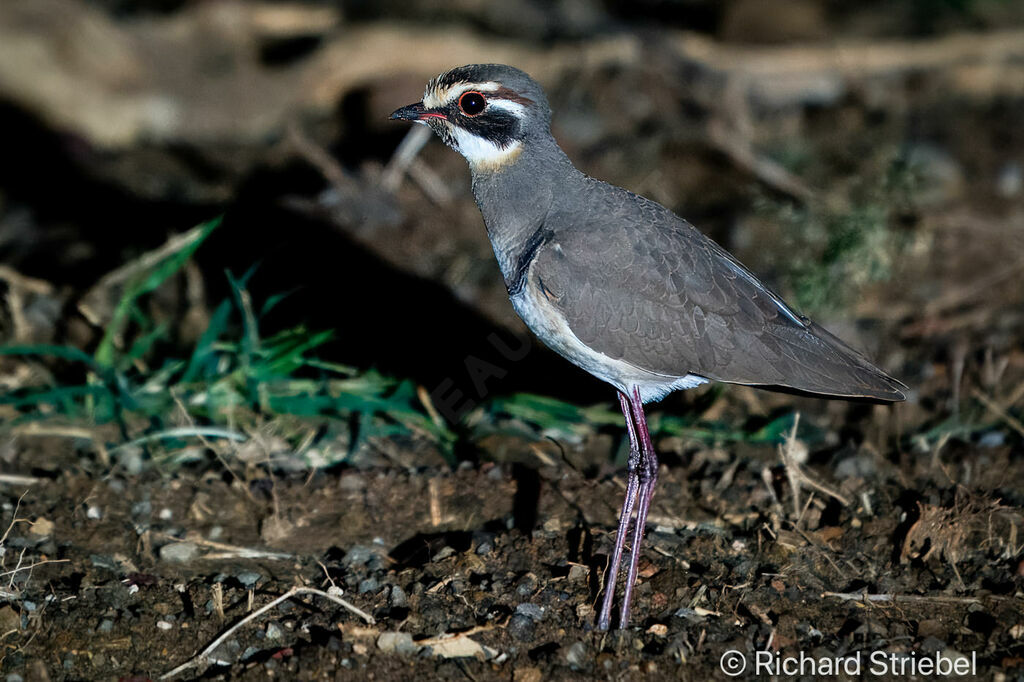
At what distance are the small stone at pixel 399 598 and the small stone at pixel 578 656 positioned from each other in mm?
718

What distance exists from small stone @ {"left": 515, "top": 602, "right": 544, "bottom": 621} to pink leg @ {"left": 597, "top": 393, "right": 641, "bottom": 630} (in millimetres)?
245

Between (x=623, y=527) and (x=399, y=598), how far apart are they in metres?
1.00

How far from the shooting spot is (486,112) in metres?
4.64

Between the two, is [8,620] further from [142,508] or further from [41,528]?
[142,508]

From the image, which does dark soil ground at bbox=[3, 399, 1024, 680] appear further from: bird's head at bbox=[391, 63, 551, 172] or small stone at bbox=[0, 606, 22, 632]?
bird's head at bbox=[391, 63, 551, 172]

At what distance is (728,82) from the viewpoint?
8.82m

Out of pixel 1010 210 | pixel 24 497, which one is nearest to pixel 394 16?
pixel 1010 210

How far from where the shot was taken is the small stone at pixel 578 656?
13.3 ft

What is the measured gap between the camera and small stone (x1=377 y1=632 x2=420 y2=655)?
407 centimetres

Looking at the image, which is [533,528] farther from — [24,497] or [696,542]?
[24,497]

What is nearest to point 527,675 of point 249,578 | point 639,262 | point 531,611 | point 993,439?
point 531,611

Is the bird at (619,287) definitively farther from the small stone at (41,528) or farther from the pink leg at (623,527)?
the small stone at (41,528)

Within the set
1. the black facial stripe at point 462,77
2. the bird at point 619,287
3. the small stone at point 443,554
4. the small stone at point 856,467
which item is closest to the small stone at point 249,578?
the small stone at point 443,554

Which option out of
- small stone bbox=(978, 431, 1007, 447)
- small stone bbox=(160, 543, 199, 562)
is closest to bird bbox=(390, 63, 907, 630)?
small stone bbox=(978, 431, 1007, 447)
